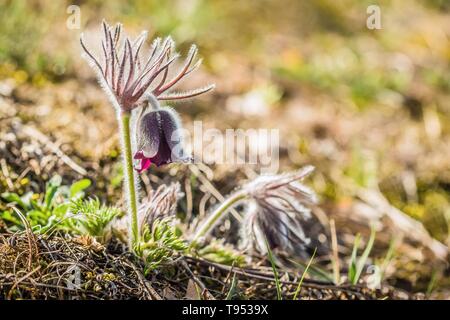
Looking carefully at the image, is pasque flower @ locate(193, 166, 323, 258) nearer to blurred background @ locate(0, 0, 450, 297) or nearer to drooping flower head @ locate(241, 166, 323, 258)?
drooping flower head @ locate(241, 166, 323, 258)

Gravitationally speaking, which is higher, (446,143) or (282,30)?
(282,30)

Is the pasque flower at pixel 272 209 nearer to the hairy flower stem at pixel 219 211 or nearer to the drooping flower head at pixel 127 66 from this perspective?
the hairy flower stem at pixel 219 211

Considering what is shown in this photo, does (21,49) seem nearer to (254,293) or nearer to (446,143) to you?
(254,293)

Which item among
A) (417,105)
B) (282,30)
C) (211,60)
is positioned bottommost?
(417,105)

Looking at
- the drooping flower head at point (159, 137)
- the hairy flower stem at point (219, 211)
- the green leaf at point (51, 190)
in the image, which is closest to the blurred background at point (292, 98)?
the green leaf at point (51, 190)
